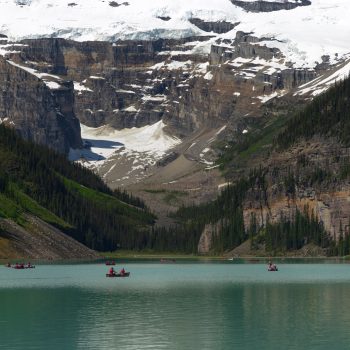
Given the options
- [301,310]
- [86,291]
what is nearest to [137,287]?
[86,291]

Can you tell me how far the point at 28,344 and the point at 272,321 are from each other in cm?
2900

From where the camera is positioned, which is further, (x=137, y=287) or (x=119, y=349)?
(x=137, y=287)

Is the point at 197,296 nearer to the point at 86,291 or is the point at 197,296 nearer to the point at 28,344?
the point at 86,291

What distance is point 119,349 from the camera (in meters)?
121

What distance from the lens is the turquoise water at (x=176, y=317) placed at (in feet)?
409

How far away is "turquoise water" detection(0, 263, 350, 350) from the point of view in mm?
124562

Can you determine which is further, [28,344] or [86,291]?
[86,291]

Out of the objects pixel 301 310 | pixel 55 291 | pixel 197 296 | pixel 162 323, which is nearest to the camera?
pixel 162 323

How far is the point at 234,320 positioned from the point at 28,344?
26792 millimetres

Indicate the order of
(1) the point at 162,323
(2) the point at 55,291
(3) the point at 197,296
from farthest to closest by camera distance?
(2) the point at 55,291 < (3) the point at 197,296 < (1) the point at 162,323

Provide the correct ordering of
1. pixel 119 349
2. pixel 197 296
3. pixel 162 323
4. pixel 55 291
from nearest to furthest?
pixel 119 349
pixel 162 323
pixel 197 296
pixel 55 291

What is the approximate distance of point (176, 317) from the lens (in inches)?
5635

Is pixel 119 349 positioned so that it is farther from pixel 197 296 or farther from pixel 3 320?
pixel 197 296

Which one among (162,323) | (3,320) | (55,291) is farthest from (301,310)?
(55,291)
